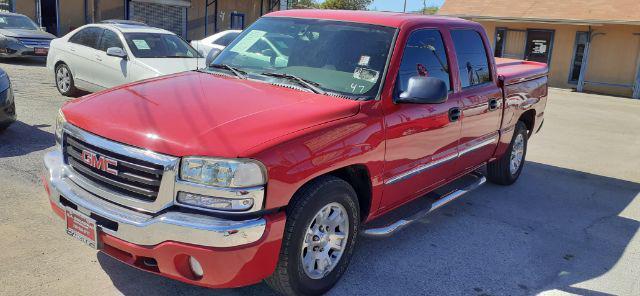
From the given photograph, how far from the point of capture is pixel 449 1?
993 inches

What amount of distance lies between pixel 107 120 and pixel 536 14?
828 inches

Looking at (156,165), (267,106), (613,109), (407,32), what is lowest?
(613,109)

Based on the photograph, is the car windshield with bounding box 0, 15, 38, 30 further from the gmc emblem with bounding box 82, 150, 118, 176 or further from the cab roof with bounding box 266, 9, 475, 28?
the gmc emblem with bounding box 82, 150, 118, 176

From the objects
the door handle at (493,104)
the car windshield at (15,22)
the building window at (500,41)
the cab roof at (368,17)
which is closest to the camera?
the cab roof at (368,17)

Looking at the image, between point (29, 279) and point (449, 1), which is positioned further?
point (449, 1)

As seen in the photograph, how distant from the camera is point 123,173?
304 cm

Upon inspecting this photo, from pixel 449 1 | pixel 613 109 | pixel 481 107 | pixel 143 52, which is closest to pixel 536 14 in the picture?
pixel 449 1

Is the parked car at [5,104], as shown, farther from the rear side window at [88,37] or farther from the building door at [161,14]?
the building door at [161,14]

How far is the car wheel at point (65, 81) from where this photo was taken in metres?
10.0

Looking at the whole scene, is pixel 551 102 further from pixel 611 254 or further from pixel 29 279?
pixel 29 279

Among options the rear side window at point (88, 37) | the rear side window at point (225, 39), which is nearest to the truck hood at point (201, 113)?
the rear side window at point (88, 37)

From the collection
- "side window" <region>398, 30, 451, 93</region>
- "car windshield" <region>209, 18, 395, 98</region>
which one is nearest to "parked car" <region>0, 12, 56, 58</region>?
"car windshield" <region>209, 18, 395, 98</region>

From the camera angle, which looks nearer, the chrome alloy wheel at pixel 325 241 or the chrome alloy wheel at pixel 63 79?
the chrome alloy wheel at pixel 325 241

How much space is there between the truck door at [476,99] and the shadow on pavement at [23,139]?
480cm
